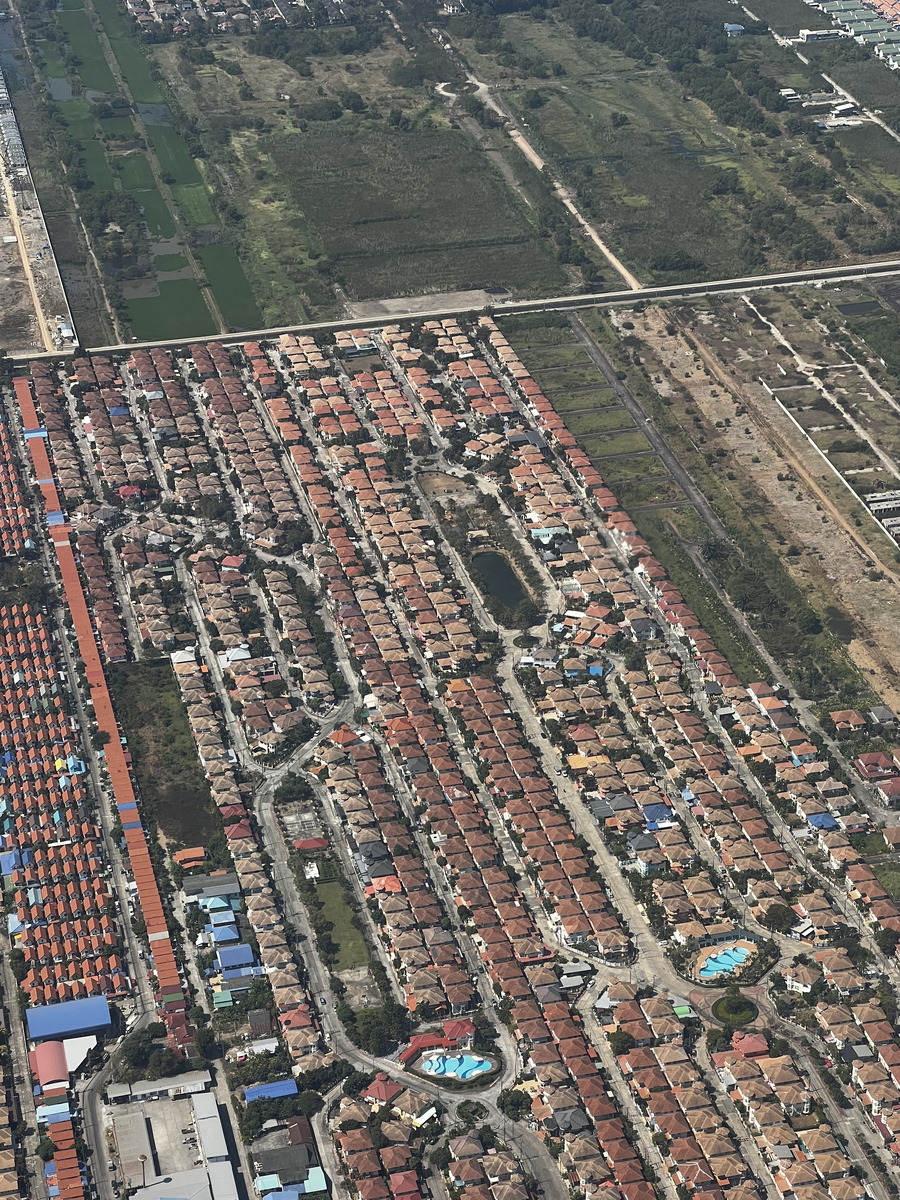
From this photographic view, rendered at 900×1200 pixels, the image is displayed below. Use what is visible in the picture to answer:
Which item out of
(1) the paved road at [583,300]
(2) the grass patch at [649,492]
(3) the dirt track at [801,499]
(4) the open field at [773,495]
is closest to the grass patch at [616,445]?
(4) the open field at [773,495]

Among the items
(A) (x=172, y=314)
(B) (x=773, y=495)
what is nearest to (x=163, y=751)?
(B) (x=773, y=495)

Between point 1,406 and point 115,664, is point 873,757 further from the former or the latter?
point 1,406

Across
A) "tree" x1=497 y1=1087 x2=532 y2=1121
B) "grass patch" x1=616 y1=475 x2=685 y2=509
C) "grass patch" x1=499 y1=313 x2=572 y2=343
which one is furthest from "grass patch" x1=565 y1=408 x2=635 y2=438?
"tree" x1=497 y1=1087 x2=532 y2=1121

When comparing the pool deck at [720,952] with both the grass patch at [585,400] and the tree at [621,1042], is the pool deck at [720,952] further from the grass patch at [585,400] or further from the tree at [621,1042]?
the grass patch at [585,400]

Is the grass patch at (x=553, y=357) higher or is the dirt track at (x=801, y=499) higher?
the grass patch at (x=553, y=357)

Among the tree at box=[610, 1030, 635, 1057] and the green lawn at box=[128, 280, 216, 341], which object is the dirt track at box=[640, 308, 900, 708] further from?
the green lawn at box=[128, 280, 216, 341]
